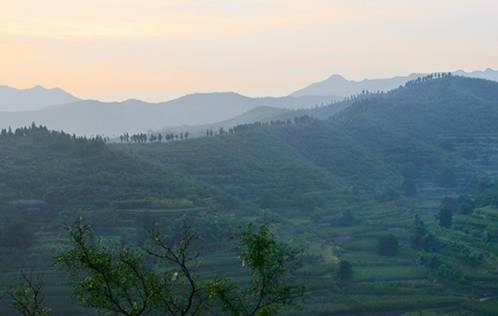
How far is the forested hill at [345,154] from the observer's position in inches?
4434

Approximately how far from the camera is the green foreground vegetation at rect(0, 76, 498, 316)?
2530 inches

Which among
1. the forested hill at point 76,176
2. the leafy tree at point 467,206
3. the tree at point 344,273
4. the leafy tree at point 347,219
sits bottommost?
the tree at point 344,273

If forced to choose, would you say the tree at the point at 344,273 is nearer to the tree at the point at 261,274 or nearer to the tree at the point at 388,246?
the tree at the point at 388,246

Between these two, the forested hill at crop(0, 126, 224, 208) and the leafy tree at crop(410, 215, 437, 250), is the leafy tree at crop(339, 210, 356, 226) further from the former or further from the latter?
the forested hill at crop(0, 126, 224, 208)

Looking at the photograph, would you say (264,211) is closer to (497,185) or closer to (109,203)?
(109,203)

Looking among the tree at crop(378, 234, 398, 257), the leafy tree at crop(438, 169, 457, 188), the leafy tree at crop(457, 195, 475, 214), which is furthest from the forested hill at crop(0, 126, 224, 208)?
the leafy tree at crop(438, 169, 457, 188)

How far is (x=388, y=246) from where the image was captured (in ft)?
266

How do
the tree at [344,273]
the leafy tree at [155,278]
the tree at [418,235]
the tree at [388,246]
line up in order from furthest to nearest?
the tree at [418,235] < the tree at [388,246] < the tree at [344,273] < the leafy tree at [155,278]

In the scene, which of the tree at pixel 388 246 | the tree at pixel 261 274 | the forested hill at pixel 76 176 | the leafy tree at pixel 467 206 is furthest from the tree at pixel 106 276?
the leafy tree at pixel 467 206

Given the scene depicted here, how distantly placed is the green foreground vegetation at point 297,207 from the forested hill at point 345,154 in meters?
0.56

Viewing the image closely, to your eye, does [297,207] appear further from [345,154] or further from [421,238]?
[345,154]

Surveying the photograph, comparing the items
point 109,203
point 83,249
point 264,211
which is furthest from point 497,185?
point 83,249

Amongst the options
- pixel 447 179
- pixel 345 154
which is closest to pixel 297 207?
pixel 345 154

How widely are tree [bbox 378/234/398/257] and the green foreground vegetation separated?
17cm
